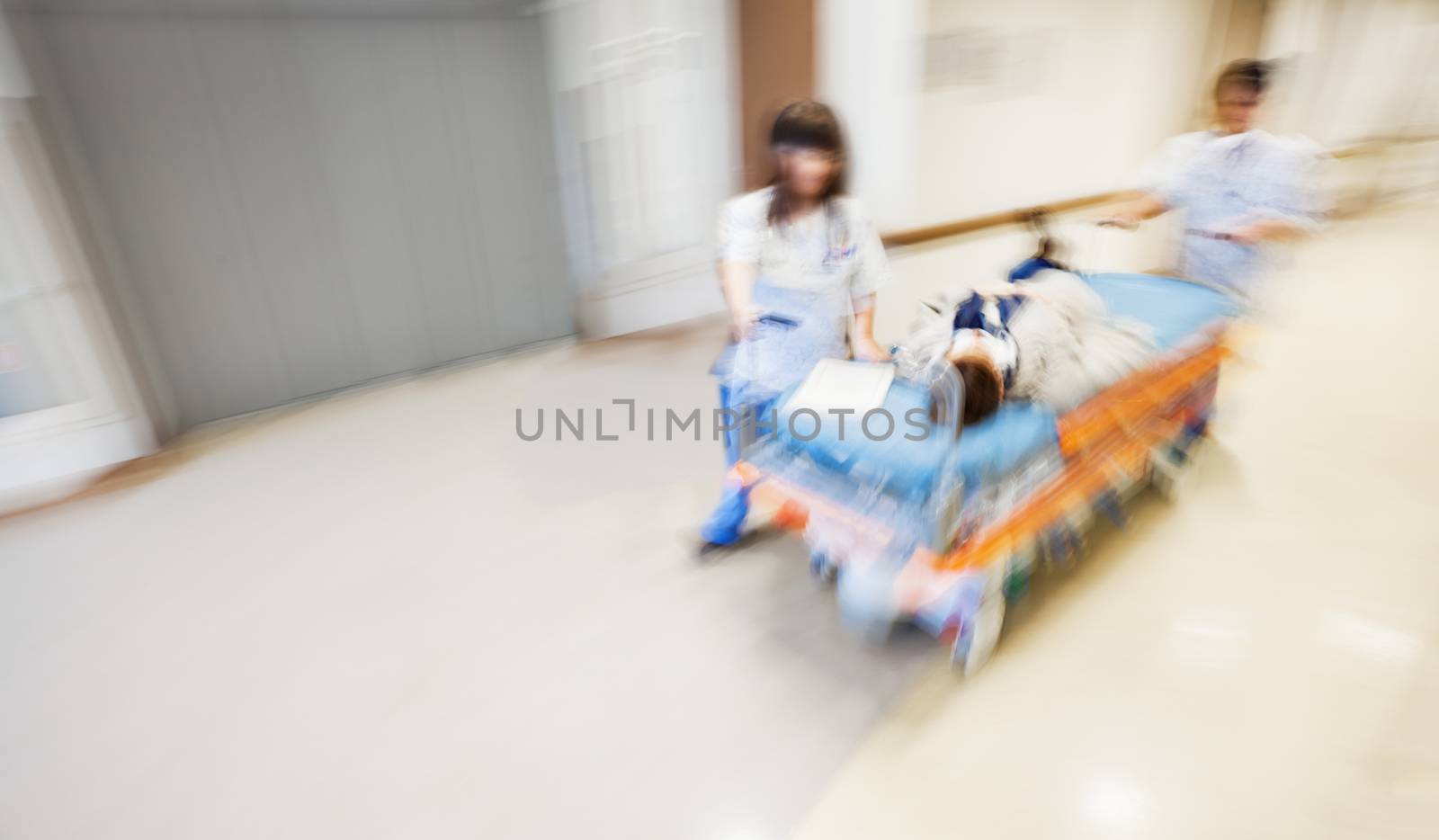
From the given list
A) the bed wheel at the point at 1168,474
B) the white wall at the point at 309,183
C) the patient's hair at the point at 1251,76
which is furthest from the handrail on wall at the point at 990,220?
the white wall at the point at 309,183

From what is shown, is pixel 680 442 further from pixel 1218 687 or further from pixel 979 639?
pixel 1218 687

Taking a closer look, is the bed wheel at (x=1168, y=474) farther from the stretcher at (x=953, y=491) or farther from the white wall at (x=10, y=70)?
the white wall at (x=10, y=70)

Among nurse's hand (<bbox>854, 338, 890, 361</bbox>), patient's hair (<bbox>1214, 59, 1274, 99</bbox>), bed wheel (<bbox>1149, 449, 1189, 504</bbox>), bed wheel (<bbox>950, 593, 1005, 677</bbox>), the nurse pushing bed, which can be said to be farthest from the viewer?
bed wheel (<bbox>1149, 449, 1189, 504</bbox>)

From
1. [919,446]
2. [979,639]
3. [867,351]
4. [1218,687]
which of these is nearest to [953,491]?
[919,446]

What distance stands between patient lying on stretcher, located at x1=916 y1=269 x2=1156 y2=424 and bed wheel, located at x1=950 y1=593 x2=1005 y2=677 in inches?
16.3

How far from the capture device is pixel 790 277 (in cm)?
172

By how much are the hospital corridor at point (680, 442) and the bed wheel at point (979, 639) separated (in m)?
0.02

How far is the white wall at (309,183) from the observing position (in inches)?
96.1

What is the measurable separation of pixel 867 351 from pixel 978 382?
1.49ft

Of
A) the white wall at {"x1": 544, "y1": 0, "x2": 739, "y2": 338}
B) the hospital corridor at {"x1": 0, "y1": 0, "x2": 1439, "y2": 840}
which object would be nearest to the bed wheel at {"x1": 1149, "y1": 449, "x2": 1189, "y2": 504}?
the hospital corridor at {"x1": 0, "y1": 0, "x2": 1439, "y2": 840}

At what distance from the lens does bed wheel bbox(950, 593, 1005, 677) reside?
153cm

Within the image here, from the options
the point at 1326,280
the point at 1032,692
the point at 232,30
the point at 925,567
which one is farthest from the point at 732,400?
the point at 1326,280

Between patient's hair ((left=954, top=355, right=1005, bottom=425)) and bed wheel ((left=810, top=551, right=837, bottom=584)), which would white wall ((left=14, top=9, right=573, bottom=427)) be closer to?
bed wheel ((left=810, top=551, right=837, bottom=584))

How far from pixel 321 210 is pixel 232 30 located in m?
0.64
